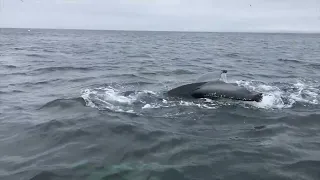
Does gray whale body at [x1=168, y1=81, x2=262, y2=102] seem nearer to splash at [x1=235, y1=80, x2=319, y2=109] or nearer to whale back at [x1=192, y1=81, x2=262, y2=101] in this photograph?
whale back at [x1=192, y1=81, x2=262, y2=101]

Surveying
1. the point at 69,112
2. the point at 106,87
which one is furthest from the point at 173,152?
the point at 106,87

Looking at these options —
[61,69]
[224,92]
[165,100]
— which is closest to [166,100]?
[165,100]

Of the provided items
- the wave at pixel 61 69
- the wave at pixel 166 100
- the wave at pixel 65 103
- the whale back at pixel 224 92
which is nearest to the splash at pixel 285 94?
the wave at pixel 166 100

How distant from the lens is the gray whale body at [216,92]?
1414cm

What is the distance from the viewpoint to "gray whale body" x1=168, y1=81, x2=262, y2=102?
14.1 metres

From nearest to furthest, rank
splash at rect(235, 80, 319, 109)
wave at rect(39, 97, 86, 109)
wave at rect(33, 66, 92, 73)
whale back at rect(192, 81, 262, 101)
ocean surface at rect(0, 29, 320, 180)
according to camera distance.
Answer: ocean surface at rect(0, 29, 320, 180) → whale back at rect(192, 81, 262, 101) → wave at rect(39, 97, 86, 109) → splash at rect(235, 80, 319, 109) → wave at rect(33, 66, 92, 73)

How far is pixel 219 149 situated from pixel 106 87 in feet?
33.3

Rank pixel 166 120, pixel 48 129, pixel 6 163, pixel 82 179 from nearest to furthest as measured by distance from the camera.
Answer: pixel 82 179
pixel 6 163
pixel 48 129
pixel 166 120

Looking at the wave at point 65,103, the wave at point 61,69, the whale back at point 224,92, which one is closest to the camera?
the whale back at point 224,92

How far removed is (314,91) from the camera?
17625 mm

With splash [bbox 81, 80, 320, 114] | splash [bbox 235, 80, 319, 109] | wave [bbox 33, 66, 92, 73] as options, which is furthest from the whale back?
wave [bbox 33, 66, 92, 73]

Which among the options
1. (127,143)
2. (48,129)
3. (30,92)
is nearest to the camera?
(127,143)

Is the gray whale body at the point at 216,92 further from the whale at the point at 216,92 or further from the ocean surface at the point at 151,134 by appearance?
the ocean surface at the point at 151,134

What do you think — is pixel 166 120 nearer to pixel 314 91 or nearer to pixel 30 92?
pixel 30 92
